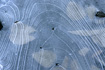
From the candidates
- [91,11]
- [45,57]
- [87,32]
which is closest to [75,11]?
[91,11]

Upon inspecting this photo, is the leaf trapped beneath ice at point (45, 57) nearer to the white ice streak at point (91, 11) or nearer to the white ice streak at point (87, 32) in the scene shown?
the white ice streak at point (87, 32)

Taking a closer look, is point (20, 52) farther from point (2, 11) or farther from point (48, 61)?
point (2, 11)

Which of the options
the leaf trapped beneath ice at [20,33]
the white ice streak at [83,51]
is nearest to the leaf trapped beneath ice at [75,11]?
the white ice streak at [83,51]

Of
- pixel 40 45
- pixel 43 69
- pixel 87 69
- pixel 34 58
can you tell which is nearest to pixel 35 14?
pixel 40 45

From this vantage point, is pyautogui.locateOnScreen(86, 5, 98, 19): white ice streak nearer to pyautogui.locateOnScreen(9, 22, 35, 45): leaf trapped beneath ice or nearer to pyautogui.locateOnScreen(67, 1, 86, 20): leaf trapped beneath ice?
pyautogui.locateOnScreen(67, 1, 86, 20): leaf trapped beneath ice

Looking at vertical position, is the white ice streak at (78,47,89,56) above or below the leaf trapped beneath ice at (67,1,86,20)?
below

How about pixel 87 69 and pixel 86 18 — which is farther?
pixel 86 18

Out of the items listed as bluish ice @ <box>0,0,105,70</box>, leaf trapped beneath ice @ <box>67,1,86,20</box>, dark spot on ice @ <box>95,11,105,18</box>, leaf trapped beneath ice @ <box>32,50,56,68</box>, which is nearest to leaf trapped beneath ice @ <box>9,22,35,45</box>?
bluish ice @ <box>0,0,105,70</box>
